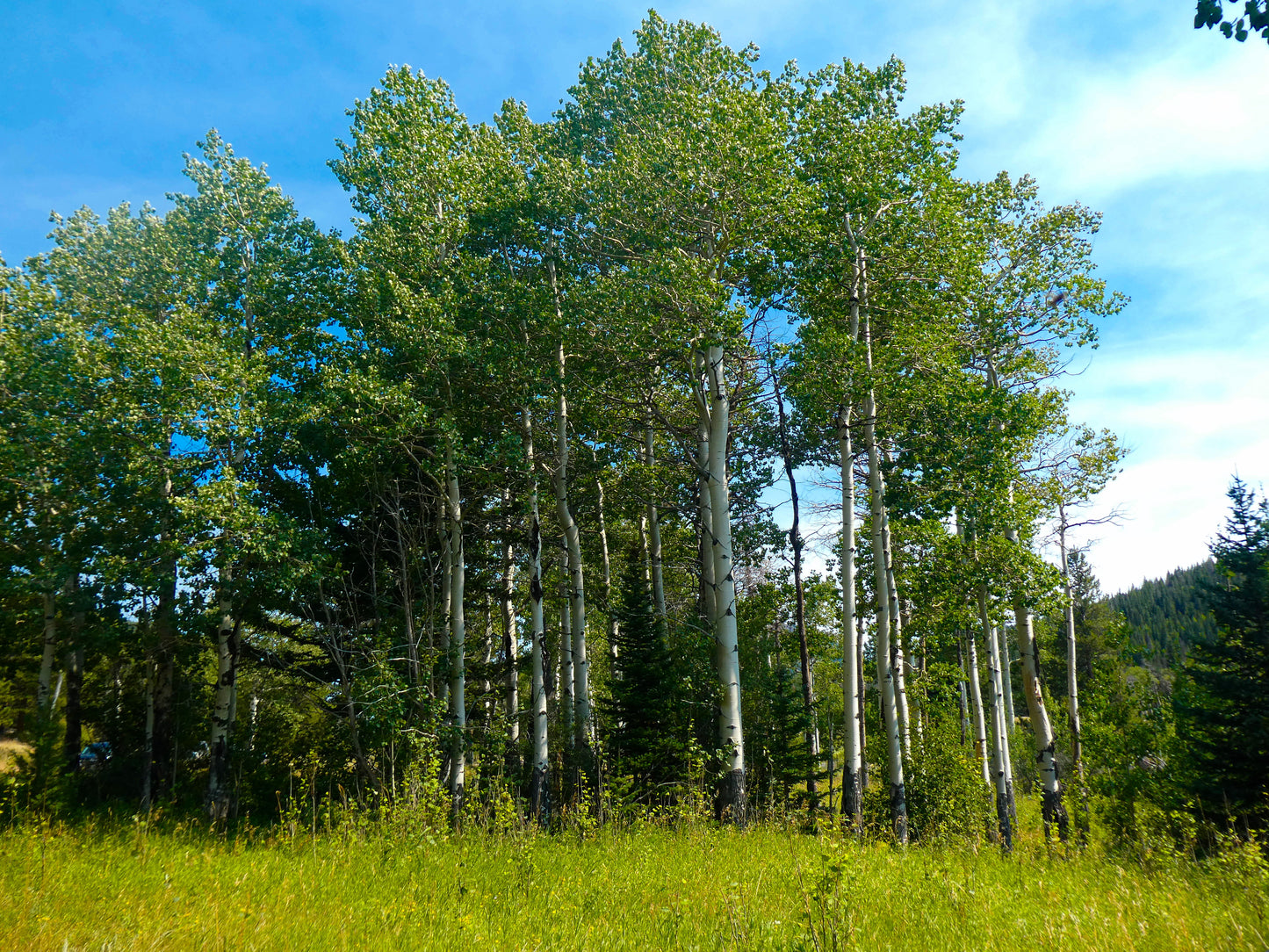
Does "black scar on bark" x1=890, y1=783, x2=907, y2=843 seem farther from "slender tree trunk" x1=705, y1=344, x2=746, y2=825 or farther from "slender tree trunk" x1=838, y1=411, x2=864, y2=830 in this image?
"slender tree trunk" x1=705, y1=344, x2=746, y2=825

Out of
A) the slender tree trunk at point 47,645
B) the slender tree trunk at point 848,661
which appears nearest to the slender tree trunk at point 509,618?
the slender tree trunk at point 848,661

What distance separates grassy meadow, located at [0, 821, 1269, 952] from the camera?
4.58m

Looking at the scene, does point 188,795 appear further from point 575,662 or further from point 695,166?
point 695,166

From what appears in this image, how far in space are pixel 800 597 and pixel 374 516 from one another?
414 inches

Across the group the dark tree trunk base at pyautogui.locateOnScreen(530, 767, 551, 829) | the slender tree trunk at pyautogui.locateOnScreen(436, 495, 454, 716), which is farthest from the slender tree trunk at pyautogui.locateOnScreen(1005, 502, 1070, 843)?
the slender tree trunk at pyautogui.locateOnScreen(436, 495, 454, 716)

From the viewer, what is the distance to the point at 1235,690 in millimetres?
13422

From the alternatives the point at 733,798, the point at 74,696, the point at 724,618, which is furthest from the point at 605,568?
the point at 74,696

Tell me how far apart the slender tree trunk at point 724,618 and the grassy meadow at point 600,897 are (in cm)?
Answer: 259

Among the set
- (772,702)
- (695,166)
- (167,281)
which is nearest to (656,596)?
(772,702)

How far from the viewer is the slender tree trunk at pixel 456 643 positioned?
40.0 ft

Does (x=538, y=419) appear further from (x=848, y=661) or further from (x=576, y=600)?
(x=848, y=661)

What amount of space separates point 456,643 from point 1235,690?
53.0 feet

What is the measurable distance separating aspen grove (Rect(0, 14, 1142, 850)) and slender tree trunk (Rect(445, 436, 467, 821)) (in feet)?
0.24

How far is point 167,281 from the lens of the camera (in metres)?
15.9
